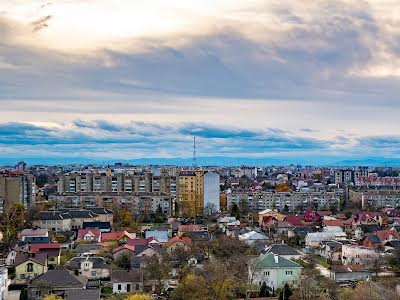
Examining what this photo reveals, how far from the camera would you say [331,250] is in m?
27.2

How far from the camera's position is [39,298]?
18891mm

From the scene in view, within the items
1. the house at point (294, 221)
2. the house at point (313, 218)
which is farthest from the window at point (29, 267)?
the house at point (313, 218)

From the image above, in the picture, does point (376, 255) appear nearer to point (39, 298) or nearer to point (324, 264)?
point (324, 264)

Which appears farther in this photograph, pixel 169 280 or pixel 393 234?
pixel 393 234

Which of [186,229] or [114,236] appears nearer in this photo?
[114,236]

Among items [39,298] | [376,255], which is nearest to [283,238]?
[376,255]

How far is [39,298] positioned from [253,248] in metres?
10.3

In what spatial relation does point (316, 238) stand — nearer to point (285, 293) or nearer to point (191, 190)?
point (285, 293)

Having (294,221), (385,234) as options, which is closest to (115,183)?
(294,221)

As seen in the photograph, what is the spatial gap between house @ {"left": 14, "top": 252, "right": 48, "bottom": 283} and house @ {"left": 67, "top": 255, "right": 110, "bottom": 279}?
39.0 inches

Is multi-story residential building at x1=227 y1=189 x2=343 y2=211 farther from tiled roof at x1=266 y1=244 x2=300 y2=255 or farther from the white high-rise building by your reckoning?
tiled roof at x1=266 y1=244 x2=300 y2=255

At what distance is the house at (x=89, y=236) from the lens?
97.9ft

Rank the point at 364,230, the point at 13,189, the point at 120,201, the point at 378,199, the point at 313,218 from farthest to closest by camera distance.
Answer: the point at 378,199 → the point at 120,201 → the point at 13,189 → the point at 313,218 → the point at 364,230

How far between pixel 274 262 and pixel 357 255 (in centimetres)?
544
